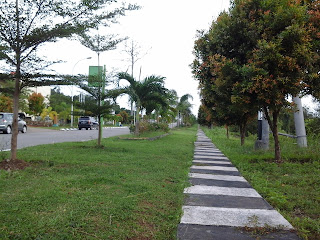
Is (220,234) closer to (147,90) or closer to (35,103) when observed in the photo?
(147,90)

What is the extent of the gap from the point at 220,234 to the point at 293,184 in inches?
121

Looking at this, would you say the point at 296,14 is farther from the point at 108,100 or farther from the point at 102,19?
the point at 108,100

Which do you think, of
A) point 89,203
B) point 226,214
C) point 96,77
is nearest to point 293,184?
point 226,214

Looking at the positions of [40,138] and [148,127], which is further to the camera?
[148,127]

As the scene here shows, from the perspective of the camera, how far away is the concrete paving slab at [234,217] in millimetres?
3398

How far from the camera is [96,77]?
7.41m

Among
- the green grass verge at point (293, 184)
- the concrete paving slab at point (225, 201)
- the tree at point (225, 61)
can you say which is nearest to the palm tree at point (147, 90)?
the tree at point (225, 61)

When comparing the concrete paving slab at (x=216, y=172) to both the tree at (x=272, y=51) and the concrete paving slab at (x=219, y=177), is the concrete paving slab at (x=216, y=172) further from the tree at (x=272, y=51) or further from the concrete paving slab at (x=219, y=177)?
the tree at (x=272, y=51)

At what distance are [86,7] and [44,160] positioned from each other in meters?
3.39

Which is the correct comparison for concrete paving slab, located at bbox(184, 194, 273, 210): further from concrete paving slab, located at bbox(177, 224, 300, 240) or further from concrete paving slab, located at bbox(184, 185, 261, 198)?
concrete paving slab, located at bbox(177, 224, 300, 240)

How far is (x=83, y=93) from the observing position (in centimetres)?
1043

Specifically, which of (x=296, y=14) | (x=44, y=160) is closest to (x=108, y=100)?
(x=44, y=160)

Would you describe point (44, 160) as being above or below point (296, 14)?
below

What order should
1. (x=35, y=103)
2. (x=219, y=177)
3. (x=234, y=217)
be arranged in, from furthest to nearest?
(x=35, y=103)
(x=219, y=177)
(x=234, y=217)
